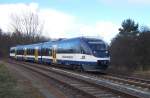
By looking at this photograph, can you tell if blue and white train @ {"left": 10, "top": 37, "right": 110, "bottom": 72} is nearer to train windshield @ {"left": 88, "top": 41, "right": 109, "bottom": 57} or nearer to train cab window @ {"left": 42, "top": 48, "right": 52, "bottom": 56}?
train windshield @ {"left": 88, "top": 41, "right": 109, "bottom": 57}

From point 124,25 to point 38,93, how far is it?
53.8 metres

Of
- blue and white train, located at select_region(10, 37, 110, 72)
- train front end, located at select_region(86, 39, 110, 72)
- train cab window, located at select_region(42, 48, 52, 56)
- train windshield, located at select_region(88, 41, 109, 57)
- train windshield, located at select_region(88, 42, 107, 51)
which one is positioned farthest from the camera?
train cab window, located at select_region(42, 48, 52, 56)

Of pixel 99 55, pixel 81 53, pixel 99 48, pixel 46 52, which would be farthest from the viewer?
pixel 46 52

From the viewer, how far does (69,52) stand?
3584 cm

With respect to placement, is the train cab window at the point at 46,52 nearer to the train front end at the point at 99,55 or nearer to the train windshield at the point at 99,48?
the train windshield at the point at 99,48

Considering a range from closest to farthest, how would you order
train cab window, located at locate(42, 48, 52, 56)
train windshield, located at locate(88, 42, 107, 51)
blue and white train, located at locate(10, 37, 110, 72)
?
blue and white train, located at locate(10, 37, 110, 72) < train windshield, located at locate(88, 42, 107, 51) < train cab window, located at locate(42, 48, 52, 56)

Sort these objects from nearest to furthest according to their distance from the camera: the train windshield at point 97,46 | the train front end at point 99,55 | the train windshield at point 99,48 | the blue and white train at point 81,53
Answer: the train front end at point 99,55
the blue and white train at point 81,53
the train windshield at point 99,48
the train windshield at point 97,46

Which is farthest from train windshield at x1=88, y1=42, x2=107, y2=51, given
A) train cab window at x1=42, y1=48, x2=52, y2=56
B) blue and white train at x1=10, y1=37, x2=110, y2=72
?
train cab window at x1=42, y1=48, x2=52, y2=56

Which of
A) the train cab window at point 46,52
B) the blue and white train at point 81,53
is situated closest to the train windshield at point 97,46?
the blue and white train at point 81,53

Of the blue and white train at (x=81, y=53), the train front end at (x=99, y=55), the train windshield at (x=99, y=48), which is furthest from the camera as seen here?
the train windshield at (x=99, y=48)

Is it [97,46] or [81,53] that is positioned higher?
[97,46]

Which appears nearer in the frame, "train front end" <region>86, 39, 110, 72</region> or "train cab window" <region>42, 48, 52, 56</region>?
"train front end" <region>86, 39, 110, 72</region>

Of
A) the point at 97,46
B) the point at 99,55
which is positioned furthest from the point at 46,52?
the point at 99,55

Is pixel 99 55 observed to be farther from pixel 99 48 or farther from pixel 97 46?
pixel 97 46
